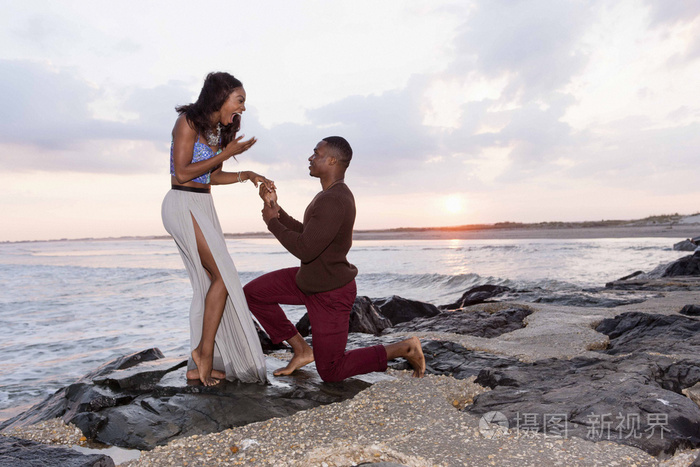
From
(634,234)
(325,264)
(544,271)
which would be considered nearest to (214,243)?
(325,264)

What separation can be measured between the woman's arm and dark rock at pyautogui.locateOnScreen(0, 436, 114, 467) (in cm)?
188

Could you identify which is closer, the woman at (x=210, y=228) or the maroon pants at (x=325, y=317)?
the woman at (x=210, y=228)

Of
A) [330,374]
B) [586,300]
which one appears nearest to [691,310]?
[586,300]

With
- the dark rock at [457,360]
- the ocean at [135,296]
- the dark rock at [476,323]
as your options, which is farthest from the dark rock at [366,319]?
the ocean at [135,296]

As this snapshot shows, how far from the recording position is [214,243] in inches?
142

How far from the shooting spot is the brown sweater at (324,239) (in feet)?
11.4

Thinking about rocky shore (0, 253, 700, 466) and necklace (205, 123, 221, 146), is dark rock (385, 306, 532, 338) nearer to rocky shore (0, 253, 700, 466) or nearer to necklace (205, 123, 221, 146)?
rocky shore (0, 253, 700, 466)

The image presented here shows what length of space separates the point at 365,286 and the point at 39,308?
923 cm

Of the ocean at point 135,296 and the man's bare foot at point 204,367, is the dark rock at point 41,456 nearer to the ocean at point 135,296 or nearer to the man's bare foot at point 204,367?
the man's bare foot at point 204,367

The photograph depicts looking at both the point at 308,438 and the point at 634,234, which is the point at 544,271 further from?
the point at 634,234

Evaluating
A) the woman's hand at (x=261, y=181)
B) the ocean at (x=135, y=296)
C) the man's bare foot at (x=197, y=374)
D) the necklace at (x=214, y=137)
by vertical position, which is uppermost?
the necklace at (x=214, y=137)

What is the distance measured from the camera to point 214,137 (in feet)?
12.0

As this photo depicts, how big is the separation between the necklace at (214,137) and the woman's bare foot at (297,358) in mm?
1785

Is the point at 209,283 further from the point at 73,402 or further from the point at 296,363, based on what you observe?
the point at 73,402
